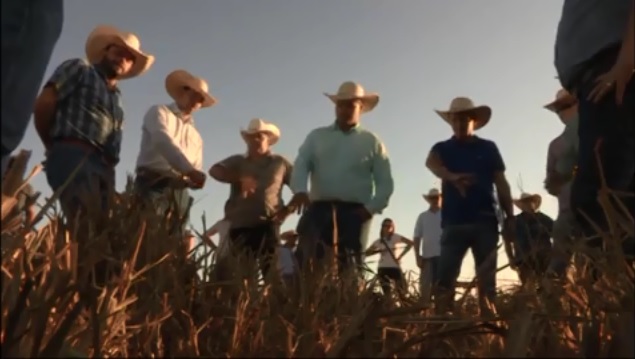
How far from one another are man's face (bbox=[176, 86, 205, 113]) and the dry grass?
9.33 feet

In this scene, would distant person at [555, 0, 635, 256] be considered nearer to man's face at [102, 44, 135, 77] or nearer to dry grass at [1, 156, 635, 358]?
dry grass at [1, 156, 635, 358]

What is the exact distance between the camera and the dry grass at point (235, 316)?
0.97 m

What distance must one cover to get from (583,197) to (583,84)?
11.0 inches

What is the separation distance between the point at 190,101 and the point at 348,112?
96 centimetres

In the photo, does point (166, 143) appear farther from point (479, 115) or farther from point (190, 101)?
point (479, 115)

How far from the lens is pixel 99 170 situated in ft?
11.3

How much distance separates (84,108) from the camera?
135 inches

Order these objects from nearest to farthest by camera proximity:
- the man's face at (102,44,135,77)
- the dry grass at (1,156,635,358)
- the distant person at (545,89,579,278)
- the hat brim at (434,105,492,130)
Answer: the dry grass at (1,156,635,358) < the distant person at (545,89,579,278) < the man's face at (102,44,135,77) < the hat brim at (434,105,492,130)

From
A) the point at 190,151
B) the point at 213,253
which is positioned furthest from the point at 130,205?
the point at 190,151

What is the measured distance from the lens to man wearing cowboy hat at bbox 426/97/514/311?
452 centimetres

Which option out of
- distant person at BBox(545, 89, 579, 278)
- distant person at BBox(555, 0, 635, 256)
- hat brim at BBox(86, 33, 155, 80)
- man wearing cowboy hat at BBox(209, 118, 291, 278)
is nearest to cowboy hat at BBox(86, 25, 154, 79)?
hat brim at BBox(86, 33, 155, 80)

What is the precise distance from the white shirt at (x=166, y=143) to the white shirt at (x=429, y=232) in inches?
155

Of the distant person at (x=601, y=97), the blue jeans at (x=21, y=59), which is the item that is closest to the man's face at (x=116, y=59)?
the distant person at (x=601, y=97)

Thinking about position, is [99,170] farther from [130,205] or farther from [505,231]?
[505,231]
